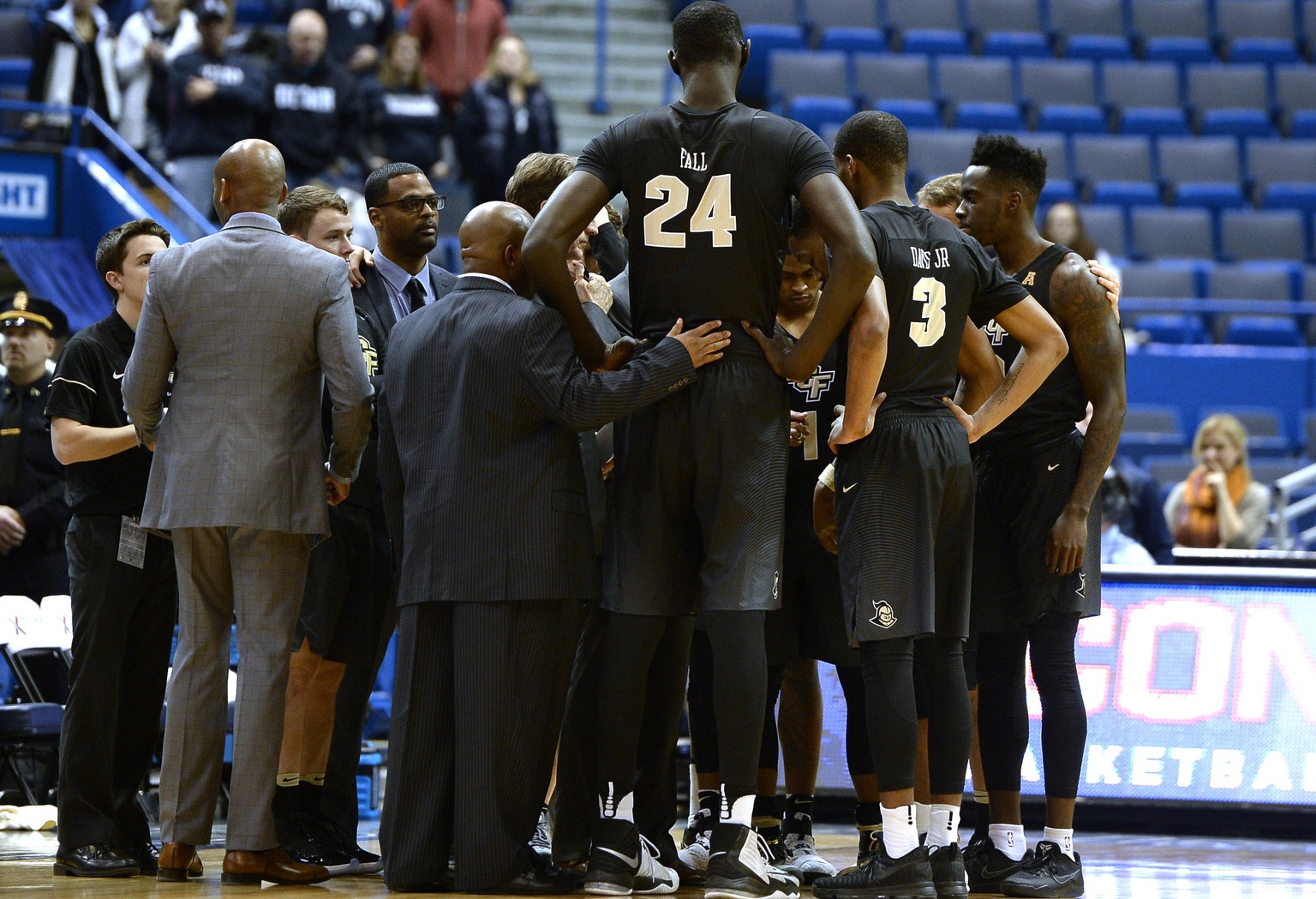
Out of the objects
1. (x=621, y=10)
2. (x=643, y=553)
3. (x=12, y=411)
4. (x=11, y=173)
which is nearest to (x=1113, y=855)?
(x=643, y=553)

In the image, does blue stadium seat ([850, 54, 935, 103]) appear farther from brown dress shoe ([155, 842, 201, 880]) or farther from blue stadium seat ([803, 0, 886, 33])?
brown dress shoe ([155, 842, 201, 880])

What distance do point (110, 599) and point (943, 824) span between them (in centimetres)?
267

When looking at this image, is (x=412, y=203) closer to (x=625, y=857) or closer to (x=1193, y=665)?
(x=625, y=857)

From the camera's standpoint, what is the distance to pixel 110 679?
5.03 m

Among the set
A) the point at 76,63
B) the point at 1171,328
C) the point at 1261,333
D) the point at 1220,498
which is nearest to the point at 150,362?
the point at 1220,498

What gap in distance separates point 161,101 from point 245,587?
8.04 m

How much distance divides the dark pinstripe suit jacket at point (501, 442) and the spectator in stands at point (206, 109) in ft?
22.4

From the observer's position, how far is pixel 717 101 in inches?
178

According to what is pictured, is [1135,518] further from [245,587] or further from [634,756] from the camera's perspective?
[245,587]

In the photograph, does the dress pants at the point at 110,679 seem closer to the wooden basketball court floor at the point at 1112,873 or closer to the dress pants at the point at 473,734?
the wooden basketball court floor at the point at 1112,873

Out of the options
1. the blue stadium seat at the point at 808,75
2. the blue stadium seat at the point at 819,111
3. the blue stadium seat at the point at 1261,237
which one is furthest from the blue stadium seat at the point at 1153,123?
the blue stadium seat at the point at 819,111

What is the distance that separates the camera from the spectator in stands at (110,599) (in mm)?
5000

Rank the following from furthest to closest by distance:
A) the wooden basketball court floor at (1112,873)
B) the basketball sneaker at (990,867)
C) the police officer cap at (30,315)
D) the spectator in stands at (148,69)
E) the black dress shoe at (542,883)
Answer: the spectator in stands at (148,69)
the police officer cap at (30,315)
the basketball sneaker at (990,867)
the wooden basketball court floor at (1112,873)
the black dress shoe at (542,883)

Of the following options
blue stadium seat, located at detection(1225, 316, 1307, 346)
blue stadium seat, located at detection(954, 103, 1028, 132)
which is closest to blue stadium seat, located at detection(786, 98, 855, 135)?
blue stadium seat, located at detection(954, 103, 1028, 132)
